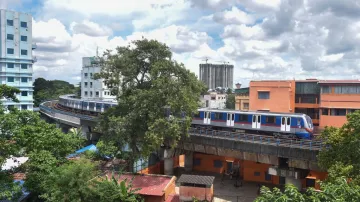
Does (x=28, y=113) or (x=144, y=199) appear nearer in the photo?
(x=28, y=113)

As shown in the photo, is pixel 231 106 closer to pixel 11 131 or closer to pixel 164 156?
pixel 164 156

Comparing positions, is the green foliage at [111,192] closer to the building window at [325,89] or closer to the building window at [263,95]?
the building window at [263,95]

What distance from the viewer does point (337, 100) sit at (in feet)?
105

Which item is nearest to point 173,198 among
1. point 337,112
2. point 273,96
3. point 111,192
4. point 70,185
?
point 111,192

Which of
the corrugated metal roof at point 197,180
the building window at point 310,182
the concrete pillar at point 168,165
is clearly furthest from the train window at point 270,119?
the concrete pillar at point 168,165

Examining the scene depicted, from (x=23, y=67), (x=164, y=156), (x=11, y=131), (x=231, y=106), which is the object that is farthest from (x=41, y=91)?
(x=11, y=131)

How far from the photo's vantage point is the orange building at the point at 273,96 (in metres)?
36.2

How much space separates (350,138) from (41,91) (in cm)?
9419

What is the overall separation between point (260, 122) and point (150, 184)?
41.5 ft

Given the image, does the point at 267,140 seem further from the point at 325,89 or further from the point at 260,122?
the point at 325,89

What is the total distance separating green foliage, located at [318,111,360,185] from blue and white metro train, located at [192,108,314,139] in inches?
295

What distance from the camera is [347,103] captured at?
31.5 metres

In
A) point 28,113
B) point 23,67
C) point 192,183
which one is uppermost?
point 23,67

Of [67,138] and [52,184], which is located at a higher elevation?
[67,138]
